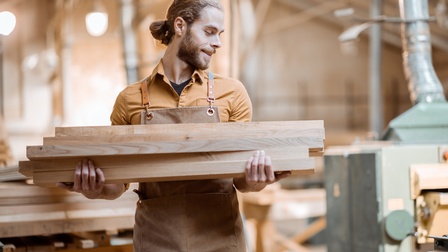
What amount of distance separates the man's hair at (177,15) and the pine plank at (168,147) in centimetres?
54

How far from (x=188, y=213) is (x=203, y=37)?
0.67 m

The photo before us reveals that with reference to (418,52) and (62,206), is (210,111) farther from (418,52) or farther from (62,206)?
(418,52)

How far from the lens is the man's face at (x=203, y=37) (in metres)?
2.57

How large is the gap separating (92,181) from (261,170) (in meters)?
0.57

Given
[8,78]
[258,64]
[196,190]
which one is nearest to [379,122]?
[196,190]

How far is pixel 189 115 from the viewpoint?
260 cm

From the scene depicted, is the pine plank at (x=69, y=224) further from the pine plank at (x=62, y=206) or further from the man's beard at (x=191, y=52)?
the man's beard at (x=191, y=52)

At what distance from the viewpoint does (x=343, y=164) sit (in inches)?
162

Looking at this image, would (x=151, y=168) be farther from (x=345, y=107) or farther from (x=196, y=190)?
(x=345, y=107)

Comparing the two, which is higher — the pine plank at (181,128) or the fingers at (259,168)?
the pine plank at (181,128)

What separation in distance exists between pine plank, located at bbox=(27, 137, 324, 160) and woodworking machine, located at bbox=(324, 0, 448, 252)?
117cm

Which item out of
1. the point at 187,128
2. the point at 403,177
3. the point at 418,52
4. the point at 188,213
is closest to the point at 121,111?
the point at 187,128

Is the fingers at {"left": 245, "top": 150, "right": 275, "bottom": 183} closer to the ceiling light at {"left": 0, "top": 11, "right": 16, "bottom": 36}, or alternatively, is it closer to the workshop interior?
the workshop interior

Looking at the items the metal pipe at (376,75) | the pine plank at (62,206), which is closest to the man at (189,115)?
the pine plank at (62,206)
